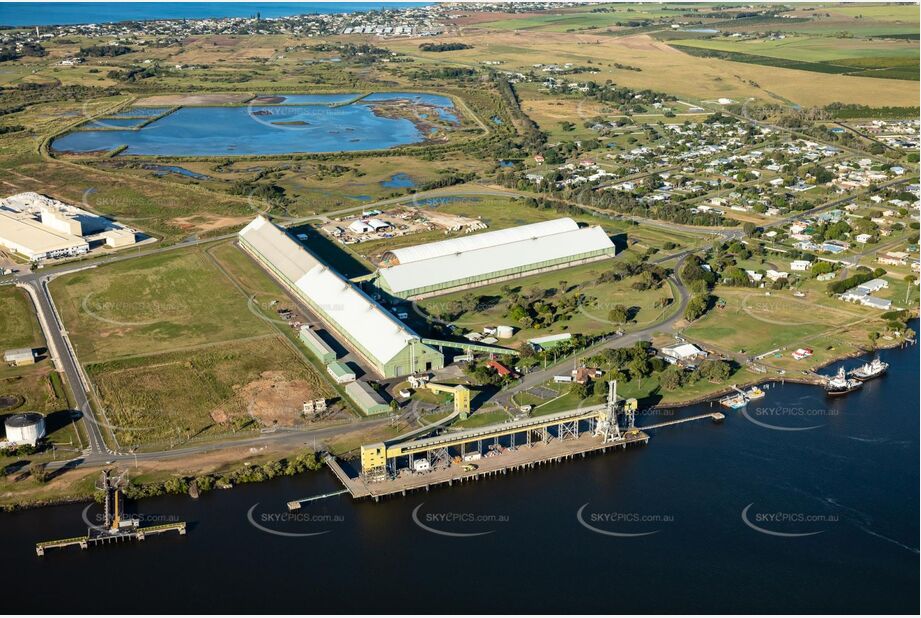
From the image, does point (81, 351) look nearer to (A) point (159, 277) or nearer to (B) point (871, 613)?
(A) point (159, 277)

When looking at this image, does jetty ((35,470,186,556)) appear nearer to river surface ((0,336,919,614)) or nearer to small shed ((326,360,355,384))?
river surface ((0,336,919,614))

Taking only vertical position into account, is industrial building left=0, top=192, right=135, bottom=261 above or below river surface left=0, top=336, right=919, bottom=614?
above

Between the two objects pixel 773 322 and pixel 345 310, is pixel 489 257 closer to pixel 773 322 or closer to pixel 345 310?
pixel 345 310

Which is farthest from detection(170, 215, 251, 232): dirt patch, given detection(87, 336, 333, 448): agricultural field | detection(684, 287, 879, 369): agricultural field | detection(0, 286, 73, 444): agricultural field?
detection(684, 287, 879, 369): agricultural field

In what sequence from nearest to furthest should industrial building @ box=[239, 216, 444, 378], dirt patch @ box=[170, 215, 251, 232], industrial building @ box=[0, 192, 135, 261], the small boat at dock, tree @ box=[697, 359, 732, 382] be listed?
1. the small boat at dock
2. industrial building @ box=[239, 216, 444, 378]
3. tree @ box=[697, 359, 732, 382]
4. industrial building @ box=[0, 192, 135, 261]
5. dirt patch @ box=[170, 215, 251, 232]

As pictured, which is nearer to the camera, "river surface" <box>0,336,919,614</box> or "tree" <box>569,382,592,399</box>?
"river surface" <box>0,336,919,614</box>

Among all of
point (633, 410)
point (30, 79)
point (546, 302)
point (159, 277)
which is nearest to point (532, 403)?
point (633, 410)
